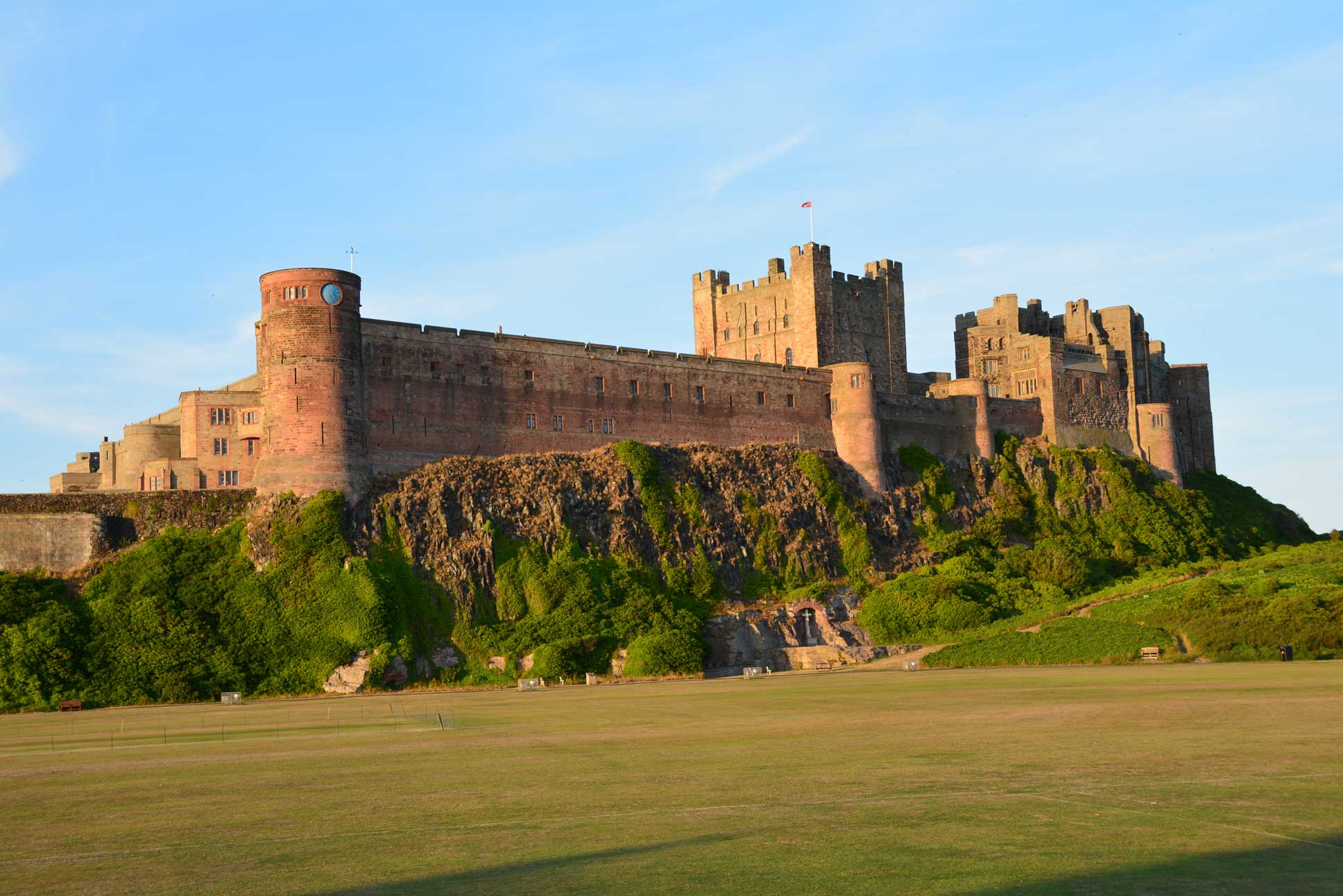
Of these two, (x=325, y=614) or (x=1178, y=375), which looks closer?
(x=325, y=614)

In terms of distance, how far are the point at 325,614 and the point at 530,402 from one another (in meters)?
17.5

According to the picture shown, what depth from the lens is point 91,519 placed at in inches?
2496

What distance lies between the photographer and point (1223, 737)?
80.6 feet

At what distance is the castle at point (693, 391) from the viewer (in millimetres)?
66250

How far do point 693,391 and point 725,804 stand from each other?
62485mm

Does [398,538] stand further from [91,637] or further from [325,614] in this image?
[91,637]

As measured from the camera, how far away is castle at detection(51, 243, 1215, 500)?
66.2 m

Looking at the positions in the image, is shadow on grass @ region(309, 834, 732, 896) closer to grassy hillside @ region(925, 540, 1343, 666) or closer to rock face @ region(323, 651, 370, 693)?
rock face @ region(323, 651, 370, 693)

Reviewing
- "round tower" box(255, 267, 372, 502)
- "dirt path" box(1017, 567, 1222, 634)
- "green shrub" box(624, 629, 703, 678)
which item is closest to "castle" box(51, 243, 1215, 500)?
"round tower" box(255, 267, 372, 502)

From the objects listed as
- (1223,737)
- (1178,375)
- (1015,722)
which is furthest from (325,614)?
(1178,375)

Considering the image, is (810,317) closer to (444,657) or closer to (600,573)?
(600,573)

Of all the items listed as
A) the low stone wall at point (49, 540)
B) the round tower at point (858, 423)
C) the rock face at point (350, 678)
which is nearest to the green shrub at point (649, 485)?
the round tower at point (858, 423)

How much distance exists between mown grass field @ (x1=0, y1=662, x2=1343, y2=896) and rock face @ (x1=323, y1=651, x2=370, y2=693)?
77.2 feet

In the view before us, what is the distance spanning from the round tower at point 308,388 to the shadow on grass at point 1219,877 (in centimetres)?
5544
